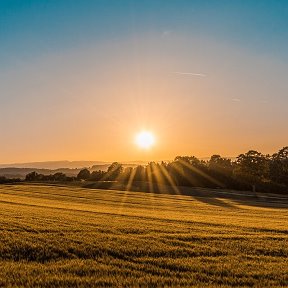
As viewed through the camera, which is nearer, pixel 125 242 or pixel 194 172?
pixel 125 242

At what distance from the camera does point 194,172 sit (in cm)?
12569

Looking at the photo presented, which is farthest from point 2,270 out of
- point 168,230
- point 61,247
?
point 168,230

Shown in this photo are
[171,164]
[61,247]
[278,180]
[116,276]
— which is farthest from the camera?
[171,164]

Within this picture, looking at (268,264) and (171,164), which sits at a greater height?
(171,164)

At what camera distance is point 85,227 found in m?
20.7

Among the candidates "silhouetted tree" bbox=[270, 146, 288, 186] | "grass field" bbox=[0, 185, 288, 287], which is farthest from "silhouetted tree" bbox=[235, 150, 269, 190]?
"grass field" bbox=[0, 185, 288, 287]

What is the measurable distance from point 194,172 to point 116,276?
115 metres

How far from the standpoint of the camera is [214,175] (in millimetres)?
125312

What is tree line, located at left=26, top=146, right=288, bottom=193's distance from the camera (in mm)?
112812

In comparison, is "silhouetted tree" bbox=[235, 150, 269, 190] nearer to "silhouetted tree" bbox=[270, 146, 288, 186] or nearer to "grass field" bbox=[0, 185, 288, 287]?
"silhouetted tree" bbox=[270, 146, 288, 186]

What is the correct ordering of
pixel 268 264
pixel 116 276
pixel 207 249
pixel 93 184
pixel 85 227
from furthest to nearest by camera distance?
pixel 93 184 < pixel 85 227 < pixel 207 249 < pixel 268 264 < pixel 116 276

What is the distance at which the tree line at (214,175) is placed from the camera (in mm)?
112812

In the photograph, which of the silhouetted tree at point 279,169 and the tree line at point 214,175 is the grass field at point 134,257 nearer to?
the tree line at point 214,175

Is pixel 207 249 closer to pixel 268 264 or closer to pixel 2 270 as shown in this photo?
pixel 268 264
